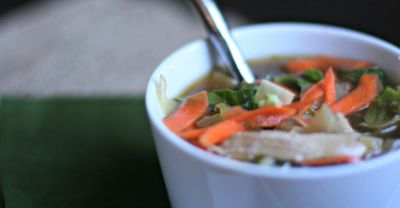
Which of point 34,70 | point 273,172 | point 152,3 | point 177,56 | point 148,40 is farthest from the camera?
point 152,3

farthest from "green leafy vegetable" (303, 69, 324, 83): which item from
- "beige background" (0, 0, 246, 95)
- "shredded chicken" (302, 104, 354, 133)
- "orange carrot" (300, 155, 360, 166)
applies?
"beige background" (0, 0, 246, 95)

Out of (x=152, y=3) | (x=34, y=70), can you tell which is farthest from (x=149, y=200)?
(x=152, y=3)

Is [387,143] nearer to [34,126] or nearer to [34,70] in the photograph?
[34,126]

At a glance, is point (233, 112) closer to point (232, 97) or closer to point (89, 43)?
point (232, 97)

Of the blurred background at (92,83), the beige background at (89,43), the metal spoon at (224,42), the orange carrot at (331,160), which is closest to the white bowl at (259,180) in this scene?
the orange carrot at (331,160)

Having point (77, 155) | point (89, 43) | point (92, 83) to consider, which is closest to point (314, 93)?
point (77, 155)

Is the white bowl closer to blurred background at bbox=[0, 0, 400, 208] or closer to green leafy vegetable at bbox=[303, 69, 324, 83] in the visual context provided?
green leafy vegetable at bbox=[303, 69, 324, 83]

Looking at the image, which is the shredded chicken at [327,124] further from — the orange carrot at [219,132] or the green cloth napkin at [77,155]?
the green cloth napkin at [77,155]
